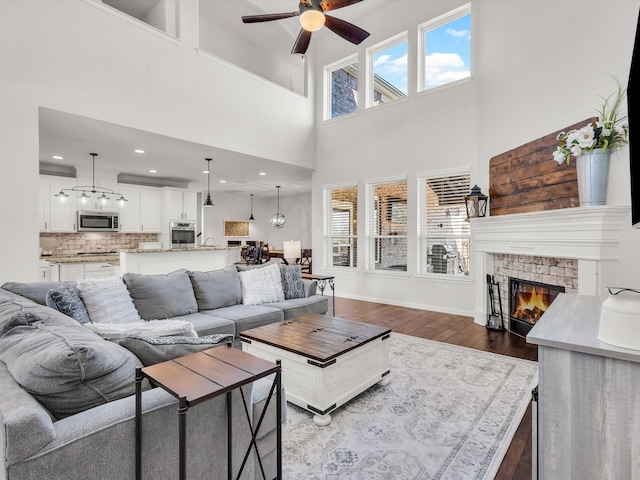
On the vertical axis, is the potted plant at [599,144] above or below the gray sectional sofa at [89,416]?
above

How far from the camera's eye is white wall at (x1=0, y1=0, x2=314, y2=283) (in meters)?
3.53

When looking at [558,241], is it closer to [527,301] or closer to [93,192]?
[527,301]

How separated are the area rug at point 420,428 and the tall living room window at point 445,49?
4.52m

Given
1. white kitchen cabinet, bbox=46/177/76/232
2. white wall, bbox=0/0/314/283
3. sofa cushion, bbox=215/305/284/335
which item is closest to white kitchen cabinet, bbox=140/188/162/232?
white kitchen cabinet, bbox=46/177/76/232

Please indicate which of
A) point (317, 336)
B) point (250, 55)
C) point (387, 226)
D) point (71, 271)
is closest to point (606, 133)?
point (317, 336)

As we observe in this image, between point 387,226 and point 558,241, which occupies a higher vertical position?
point 387,226

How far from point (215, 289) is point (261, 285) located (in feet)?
1.84

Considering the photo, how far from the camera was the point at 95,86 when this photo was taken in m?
4.02

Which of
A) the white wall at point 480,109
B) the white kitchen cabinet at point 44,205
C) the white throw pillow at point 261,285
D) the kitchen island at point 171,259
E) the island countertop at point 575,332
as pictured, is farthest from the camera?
the white kitchen cabinet at point 44,205

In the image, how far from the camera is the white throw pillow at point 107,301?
2660 mm

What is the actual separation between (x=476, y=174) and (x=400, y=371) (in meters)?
3.37

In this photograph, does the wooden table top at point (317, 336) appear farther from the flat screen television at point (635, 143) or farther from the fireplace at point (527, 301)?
the fireplace at point (527, 301)

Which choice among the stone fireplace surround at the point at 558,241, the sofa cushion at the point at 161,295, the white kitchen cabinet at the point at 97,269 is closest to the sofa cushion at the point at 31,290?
the sofa cushion at the point at 161,295

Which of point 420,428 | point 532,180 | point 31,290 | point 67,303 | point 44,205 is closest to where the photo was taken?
point 420,428
